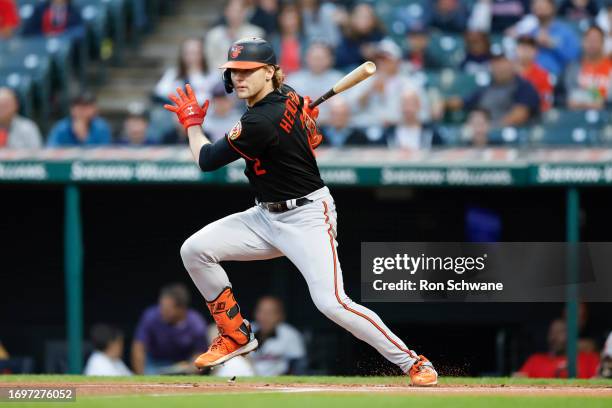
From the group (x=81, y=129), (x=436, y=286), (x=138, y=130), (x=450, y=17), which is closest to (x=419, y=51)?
(x=450, y=17)

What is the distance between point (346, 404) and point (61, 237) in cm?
480

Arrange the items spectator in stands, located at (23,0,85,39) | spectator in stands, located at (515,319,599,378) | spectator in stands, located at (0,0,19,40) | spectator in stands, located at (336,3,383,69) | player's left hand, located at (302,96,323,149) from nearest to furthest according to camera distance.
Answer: player's left hand, located at (302,96,323,149)
spectator in stands, located at (515,319,599,378)
spectator in stands, located at (336,3,383,69)
spectator in stands, located at (23,0,85,39)
spectator in stands, located at (0,0,19,40)

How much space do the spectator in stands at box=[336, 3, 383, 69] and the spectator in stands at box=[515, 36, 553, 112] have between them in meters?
1.19

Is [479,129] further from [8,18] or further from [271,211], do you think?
[8,18]

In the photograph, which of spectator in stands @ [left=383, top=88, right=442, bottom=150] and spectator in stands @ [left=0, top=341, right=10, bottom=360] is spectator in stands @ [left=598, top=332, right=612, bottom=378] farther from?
spectator in stands @ [left=0, top=341, right=10, bottom=360]

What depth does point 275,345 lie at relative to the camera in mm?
9078

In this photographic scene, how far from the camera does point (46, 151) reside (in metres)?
9.27

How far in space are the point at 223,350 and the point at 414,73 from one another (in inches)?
189

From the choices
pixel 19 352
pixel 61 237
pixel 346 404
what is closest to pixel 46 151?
pixel 61 237

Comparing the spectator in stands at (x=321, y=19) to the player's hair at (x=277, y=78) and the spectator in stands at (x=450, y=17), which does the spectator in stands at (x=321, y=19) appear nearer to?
the spectator in stands at (x=450, y=17)

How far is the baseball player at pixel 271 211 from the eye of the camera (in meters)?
5.98

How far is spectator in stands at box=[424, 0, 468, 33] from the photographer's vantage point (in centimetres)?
1124

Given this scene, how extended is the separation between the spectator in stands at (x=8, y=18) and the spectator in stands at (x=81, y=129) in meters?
2.49

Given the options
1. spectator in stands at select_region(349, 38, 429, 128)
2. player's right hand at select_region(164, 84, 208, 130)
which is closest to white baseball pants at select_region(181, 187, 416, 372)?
player's right hand at select_region(164, 84, 208, 130)
